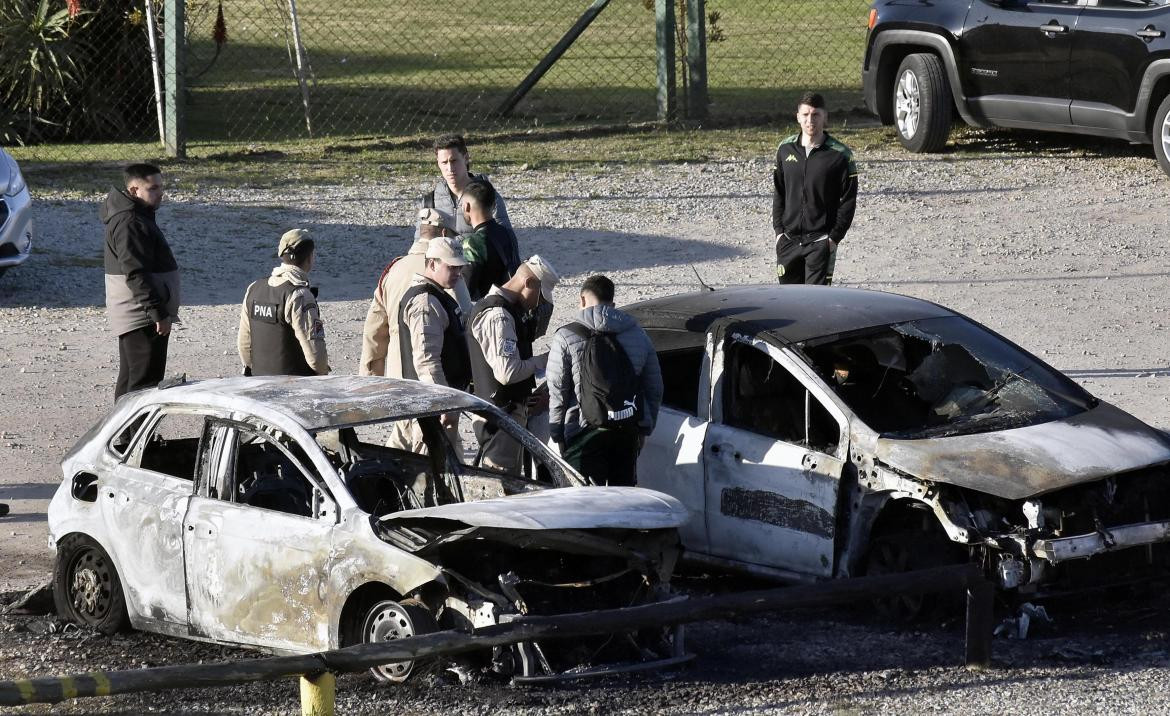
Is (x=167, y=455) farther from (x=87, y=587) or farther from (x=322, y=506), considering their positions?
(x=322, y=506)

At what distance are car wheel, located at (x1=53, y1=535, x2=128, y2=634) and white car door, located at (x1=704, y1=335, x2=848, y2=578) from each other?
9.36 ft

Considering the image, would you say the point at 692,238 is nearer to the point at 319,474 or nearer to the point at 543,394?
the point at 543,394

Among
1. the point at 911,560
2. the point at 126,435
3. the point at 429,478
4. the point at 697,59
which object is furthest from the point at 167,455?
the point at 697,59

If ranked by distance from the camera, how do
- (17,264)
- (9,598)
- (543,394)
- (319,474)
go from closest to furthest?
(319,474) → (9,598) → (543,394) → (17,264)

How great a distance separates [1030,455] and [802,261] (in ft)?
13.0

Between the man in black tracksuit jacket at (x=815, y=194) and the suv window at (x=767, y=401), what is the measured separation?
9.35 feet

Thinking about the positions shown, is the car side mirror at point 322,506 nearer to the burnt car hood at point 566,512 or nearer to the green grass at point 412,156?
the burnt car hood at point 566,512

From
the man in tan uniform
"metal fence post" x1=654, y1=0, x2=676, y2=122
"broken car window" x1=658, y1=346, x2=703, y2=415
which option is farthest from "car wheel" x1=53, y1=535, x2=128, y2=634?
"metal fence post" x1=654, y1=0, x2=676, y2=122

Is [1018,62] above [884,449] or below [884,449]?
above

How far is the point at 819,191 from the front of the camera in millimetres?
10938

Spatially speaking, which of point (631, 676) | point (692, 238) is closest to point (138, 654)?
point (631, 676)

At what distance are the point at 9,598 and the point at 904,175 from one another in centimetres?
1120

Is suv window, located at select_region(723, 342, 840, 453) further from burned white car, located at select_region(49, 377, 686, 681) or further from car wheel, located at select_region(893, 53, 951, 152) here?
car wheel, located at select_region(893, 53, 951, 152)

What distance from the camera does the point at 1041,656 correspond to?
7137 mm
